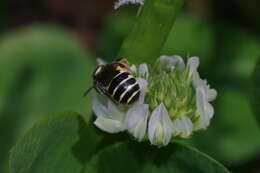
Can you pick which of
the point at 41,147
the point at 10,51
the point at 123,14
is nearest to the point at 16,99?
the point at 10,51

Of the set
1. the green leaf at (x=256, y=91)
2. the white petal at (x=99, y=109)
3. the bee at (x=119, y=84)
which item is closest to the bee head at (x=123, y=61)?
the bee at (x=119, y=84)

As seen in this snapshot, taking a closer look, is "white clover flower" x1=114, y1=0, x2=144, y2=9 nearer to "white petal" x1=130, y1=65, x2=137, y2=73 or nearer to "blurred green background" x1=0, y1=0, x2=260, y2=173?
"white petal" x1=130, y1=65, x2=137, y2=73

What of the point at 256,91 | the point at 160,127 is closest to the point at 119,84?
the point at 160,127

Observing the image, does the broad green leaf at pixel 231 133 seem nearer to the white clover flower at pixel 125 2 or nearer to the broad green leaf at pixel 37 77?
the broad green leaf at pixel 37 77

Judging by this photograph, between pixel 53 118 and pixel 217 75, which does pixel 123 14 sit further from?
pixel 53 118

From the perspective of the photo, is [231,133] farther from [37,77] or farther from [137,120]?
[137,120]
